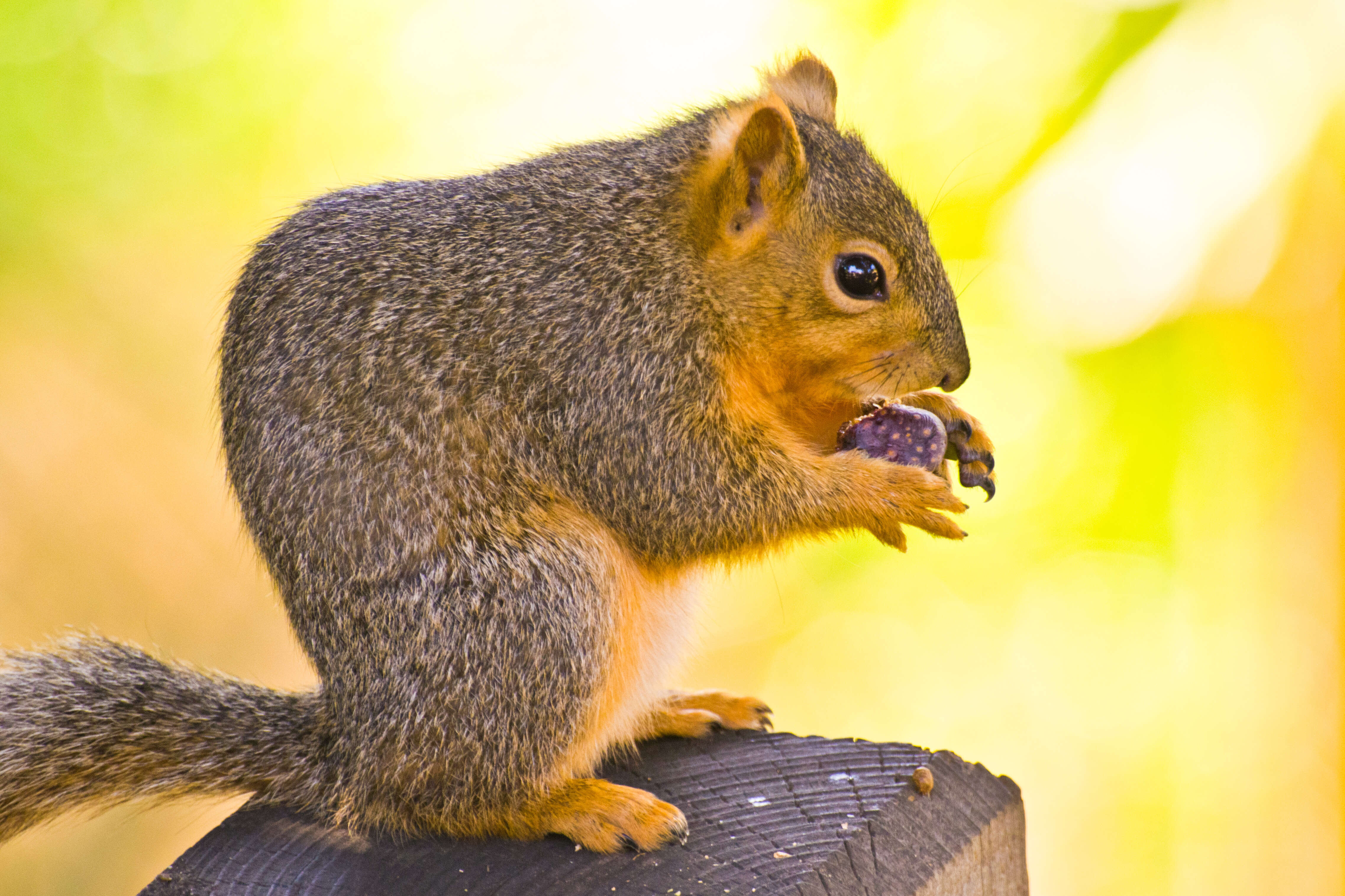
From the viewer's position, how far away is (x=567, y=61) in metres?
5.22

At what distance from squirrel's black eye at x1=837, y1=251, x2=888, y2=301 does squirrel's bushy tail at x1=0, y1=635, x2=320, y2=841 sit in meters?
1.53

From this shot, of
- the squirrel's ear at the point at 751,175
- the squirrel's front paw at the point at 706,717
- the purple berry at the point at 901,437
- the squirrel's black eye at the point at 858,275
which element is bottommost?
the squirrel's front paw at the point at 706,717

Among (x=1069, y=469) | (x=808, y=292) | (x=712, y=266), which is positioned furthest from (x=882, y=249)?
(x=1069, y=469)

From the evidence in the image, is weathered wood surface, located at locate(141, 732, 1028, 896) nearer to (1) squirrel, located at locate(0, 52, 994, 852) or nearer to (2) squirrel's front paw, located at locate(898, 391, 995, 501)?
(1) squirrel, located at locate(0, 52, 994, 852)

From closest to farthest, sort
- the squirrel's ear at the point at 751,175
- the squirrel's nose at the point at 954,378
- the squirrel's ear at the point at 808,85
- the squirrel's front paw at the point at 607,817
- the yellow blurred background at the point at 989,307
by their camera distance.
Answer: the squirrel's front paw at the point at 607,817 → the squirrel's ear at the point at 751,175 → the squirrel's nose at the point at 954,378 → the squirrel's ear at the point at 808,85 → the yellow blurred background at the point at 989,307

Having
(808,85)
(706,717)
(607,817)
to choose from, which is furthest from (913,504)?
(808,85)

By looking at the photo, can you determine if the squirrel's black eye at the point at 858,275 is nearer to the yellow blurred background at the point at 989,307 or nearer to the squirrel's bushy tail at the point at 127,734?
the squirrel's bushy tail at the point at 127,734

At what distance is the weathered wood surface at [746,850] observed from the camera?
7.52 ft

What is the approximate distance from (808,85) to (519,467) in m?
1.51

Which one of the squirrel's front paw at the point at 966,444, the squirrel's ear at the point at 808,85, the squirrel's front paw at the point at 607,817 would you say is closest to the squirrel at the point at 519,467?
the squirrel's front paw at the point at 607,817

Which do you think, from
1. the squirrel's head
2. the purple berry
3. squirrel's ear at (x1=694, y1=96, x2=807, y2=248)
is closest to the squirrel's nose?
the squirrel's head

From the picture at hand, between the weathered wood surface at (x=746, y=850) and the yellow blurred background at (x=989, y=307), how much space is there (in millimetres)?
2176

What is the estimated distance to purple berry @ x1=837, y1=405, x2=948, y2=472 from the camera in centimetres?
305

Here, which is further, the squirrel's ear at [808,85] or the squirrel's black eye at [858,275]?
the squirrel's ear at [808,85]
